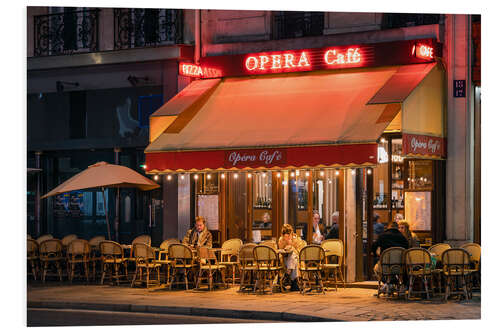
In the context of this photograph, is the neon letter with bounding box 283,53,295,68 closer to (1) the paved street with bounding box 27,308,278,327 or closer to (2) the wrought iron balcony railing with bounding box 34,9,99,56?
(2) the wrought iron balcony railing with bounding box 34,9,99,56

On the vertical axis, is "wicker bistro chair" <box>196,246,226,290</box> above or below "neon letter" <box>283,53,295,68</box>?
→ below

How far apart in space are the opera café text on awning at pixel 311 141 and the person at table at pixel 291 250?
74 cm

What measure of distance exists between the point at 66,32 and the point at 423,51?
8.15 meters

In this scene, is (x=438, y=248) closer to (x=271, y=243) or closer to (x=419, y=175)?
(x=419, y=175)

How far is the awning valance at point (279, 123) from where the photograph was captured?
16.0 metres

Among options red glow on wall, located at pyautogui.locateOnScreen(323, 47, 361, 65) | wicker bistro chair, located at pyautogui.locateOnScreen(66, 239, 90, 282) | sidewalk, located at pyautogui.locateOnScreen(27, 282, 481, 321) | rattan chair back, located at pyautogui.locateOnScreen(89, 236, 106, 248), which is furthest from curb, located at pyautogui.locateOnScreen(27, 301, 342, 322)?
red glow on wall, located at pyautogui.locateOnScreen(323, 47, 361, 65)

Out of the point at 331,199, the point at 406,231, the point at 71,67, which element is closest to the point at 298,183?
the point at 331,199

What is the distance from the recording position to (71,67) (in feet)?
69.6

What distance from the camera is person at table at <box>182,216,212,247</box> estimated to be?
18625 millimetres

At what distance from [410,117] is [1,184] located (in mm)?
6955

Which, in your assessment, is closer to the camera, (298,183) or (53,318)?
(53,318)

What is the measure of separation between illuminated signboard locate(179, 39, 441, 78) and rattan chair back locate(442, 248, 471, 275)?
3575mm

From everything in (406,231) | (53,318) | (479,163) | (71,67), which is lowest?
(53,318)

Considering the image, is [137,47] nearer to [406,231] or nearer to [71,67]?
[71,67]
